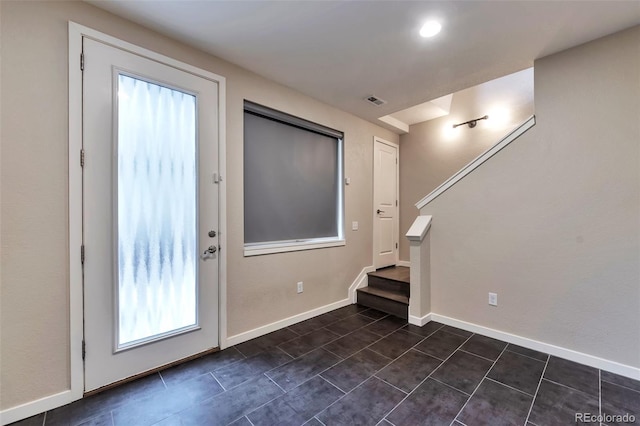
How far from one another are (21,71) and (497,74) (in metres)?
3.75

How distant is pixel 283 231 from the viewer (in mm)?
3129

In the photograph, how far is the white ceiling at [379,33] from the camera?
183cm

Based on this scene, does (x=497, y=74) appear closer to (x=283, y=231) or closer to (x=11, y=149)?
(x=283, y=231)

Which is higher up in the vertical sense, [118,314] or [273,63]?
[273,63]

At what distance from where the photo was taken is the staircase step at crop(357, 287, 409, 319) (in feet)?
10.6

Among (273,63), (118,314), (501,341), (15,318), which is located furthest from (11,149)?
(501,341)

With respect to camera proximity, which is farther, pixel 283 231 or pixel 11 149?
pixel 283 231

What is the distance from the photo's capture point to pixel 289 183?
3188mm

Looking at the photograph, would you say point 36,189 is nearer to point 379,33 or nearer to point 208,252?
point 208,252

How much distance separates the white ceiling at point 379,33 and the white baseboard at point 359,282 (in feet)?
8.28

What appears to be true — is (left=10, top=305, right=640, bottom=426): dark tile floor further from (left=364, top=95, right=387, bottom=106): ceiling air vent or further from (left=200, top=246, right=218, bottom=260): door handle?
(left=364, top=95, right=387, bottom=106): ceiling air vent

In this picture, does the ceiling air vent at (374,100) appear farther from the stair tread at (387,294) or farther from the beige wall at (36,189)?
the stair tread at (387,294)

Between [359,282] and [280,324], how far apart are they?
140 centimetres

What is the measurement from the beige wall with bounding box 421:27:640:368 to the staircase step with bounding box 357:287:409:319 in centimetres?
70
